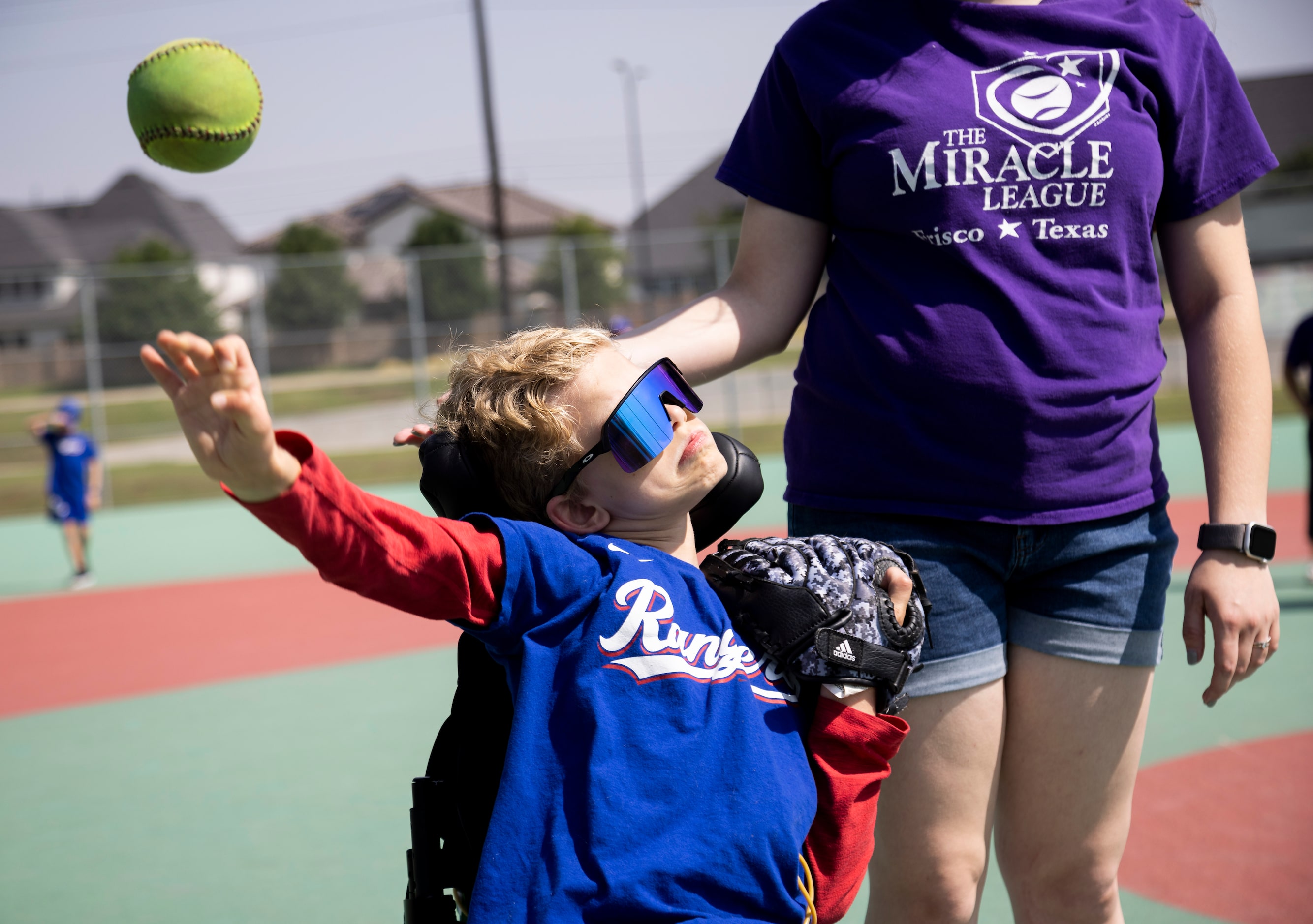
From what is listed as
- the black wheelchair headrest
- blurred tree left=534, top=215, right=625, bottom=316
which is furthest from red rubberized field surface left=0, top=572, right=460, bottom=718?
blurred tree left=534, top=215, right=625, bottom=316

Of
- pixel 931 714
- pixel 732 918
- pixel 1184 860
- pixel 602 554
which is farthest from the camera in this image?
pixel 1184 860

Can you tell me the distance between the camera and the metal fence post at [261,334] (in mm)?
17281

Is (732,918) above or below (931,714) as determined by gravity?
below

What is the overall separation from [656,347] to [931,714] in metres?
0.73

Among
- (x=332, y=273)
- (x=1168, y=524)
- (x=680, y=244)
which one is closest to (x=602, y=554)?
(x=1168, y=524)

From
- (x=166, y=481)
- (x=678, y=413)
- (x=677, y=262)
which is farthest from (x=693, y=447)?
(x=677, y=262)

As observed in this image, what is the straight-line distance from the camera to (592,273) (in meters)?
18.6

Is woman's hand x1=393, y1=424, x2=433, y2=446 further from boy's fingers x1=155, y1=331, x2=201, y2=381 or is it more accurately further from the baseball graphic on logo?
the baseball graphic on logo

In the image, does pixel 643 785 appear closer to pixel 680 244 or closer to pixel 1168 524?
pixel 1168 524

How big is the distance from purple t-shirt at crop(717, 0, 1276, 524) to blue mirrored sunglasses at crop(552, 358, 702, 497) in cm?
31

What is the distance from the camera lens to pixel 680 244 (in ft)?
66.6

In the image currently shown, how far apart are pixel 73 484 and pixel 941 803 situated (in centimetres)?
972

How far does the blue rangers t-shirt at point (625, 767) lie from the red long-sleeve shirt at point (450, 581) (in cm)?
4

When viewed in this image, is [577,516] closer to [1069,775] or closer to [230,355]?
[230,355]
